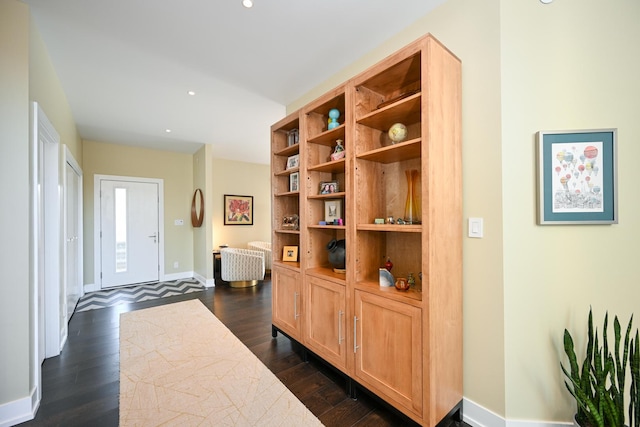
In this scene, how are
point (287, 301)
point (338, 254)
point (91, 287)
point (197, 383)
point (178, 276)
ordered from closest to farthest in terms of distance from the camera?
point (197, 383)
point (338, 254)
point (287, 301)
point (91, 287)
point (178, 276)

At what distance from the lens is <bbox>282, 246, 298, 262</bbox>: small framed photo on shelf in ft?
8.99

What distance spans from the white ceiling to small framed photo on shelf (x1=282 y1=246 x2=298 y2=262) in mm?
1700

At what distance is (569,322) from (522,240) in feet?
1.57

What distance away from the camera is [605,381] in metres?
1.26

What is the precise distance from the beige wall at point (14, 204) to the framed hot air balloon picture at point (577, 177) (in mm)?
3097

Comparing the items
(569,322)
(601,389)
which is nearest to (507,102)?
(569,322)

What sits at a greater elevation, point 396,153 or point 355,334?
point 396,153

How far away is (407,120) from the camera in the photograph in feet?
6.33

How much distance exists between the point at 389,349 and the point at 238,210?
539 centimetres

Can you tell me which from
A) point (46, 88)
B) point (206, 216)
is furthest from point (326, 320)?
point (206, 216)

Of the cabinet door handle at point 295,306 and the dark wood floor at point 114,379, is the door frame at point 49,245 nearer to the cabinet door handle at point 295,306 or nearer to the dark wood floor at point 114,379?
the dark wood floor at point 114,379

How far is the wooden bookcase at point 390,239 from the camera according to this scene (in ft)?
4.79

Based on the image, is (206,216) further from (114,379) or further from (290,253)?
(114,379)

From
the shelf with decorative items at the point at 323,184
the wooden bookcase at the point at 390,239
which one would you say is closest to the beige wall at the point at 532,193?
the wooden bookcase at the point at 390,239
